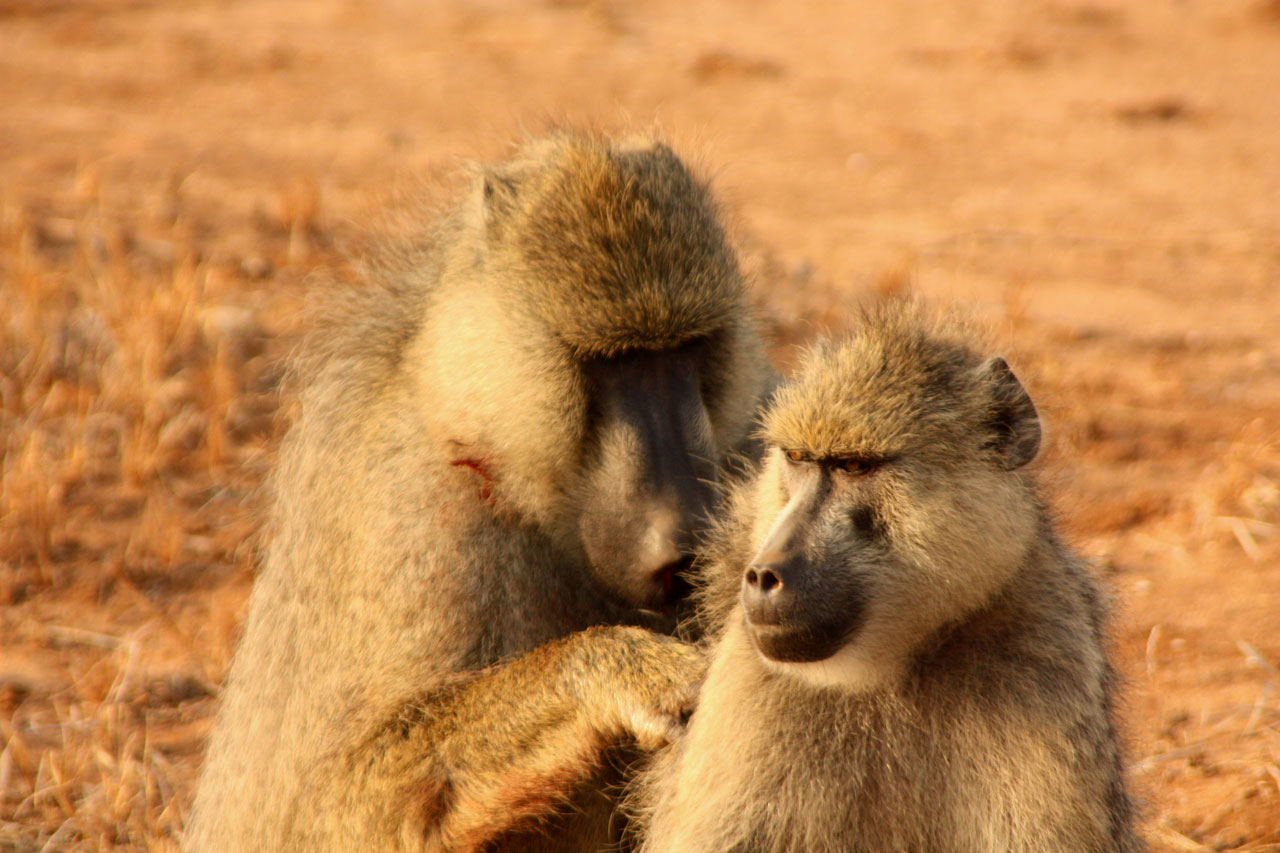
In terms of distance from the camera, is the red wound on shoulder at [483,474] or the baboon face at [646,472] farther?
the red wound on shoulder at [483,474]

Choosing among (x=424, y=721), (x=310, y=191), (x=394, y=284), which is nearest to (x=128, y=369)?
(x=310, y=191)

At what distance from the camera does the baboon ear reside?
2420 mm

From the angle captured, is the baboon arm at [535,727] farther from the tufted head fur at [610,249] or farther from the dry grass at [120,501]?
the dry grass at [120,501]

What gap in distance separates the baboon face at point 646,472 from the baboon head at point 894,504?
20cm

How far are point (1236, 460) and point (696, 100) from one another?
454 centimetres

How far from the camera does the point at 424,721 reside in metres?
2.62

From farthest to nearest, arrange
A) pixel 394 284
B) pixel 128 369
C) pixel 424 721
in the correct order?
1. pixel 128 369
2. pixel 394 284
3. pixel 424 721

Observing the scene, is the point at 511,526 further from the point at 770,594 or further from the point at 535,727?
the point at 770,594

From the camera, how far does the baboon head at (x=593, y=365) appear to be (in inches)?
104

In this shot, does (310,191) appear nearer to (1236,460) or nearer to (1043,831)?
(1236,460)

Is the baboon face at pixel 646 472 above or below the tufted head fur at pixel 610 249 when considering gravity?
below

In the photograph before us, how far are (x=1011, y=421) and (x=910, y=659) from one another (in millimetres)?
410

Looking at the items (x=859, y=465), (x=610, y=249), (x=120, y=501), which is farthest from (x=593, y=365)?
(x=120, y=501)

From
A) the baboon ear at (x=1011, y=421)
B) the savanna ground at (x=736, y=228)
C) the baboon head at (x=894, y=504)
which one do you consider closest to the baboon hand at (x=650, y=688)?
the baboon head at (x=894, y=504)
